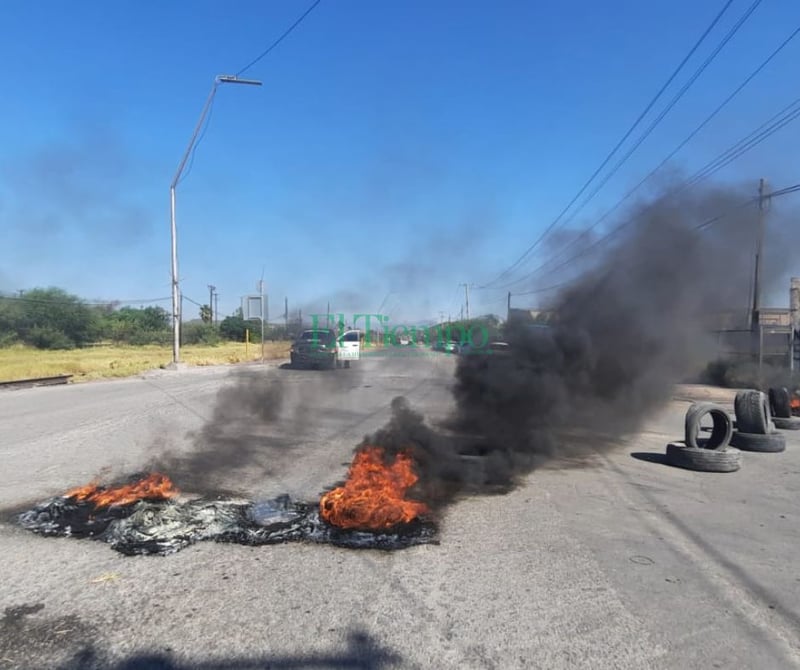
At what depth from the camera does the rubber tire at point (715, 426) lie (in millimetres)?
7969

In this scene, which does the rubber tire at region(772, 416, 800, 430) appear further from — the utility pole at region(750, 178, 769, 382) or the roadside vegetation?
the roadside vegetation

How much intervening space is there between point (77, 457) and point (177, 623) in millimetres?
5624

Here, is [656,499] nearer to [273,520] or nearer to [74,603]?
[273,520]

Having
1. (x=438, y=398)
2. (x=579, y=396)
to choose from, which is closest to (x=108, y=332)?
(x=438, y=398)

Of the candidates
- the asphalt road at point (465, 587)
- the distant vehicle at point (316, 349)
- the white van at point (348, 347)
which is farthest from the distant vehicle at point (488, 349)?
the white van at point (348, 347)

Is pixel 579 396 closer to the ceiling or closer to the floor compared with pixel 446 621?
closer to the ceiling

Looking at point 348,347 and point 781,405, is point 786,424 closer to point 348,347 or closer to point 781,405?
point 781,405

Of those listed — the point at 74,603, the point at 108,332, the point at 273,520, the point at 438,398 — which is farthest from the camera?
the point at 108,332

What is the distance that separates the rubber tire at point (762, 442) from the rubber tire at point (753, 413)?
153 millimetres

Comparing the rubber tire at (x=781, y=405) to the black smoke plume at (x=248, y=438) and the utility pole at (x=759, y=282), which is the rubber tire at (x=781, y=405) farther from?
the black smoke plume at (x=248, y=438)

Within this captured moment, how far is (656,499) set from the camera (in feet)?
20.6

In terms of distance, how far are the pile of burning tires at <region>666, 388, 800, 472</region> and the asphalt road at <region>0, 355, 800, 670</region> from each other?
0.25 metres

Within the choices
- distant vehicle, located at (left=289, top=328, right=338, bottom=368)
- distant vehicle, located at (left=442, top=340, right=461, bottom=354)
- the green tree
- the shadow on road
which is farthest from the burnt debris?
the green tree

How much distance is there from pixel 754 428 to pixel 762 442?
0.37 metres
